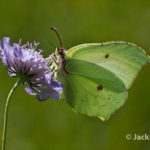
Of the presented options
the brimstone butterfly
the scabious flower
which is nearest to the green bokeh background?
the brimstone butterfly

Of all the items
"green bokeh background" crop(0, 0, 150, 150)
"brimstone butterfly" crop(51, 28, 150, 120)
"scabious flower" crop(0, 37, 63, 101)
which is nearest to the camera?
"scabious flower" crop(0, 37, 63, 101)

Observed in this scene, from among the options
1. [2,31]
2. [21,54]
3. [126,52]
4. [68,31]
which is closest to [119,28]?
[68,31]

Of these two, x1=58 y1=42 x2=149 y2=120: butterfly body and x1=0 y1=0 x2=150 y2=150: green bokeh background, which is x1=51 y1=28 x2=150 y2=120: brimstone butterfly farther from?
x1=0 y1=0 x2=150 y2=150: green bokeh background

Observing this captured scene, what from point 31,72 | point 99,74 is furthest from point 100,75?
point 31,72

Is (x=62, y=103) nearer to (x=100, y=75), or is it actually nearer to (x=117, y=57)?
(x=100, y=75)

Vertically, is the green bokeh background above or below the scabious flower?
below

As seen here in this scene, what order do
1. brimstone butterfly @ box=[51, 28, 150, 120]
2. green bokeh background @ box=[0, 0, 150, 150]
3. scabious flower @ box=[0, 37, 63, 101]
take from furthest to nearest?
green bokeh background @ box=[0, 0, 150, 150] → brimstone butterfly @ box=[51, 28, 150, 120] → scabious flower @ box=[0, 37, 63, 101]

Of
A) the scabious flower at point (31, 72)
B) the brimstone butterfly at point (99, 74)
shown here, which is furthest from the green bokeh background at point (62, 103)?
Answer: the scabious flower at point (31, 72)
